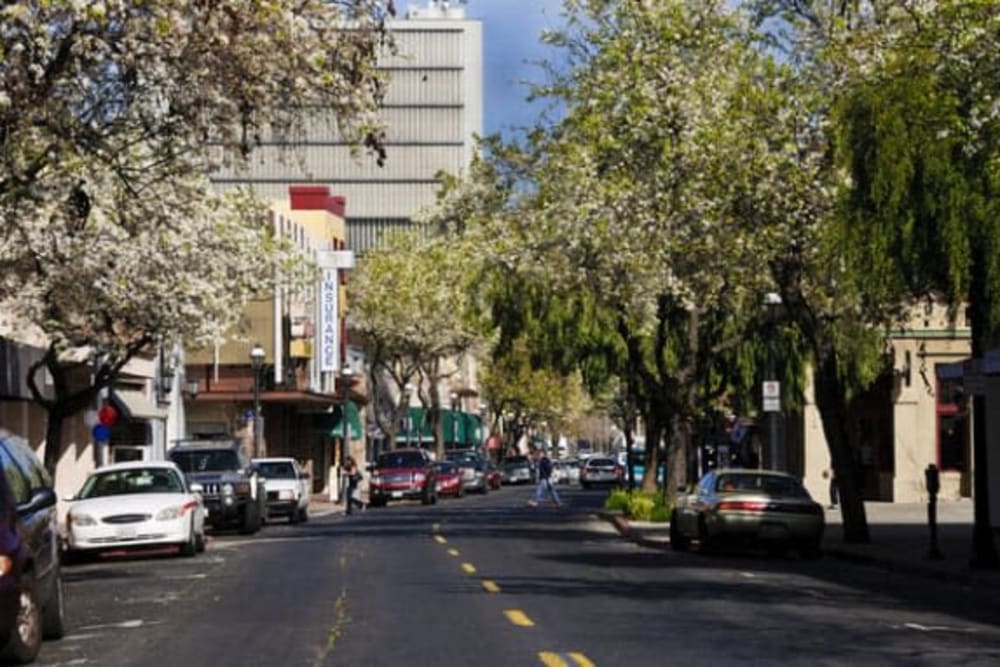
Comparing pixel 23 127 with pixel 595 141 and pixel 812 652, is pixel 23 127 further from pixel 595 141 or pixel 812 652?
pixel 595 141

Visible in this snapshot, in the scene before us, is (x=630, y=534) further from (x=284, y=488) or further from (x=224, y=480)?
(x=284, y=488)

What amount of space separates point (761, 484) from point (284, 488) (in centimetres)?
2067

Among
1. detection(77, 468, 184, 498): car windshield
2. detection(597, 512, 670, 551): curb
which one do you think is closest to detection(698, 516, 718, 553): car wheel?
detection(597, 512, 670, 551): curb

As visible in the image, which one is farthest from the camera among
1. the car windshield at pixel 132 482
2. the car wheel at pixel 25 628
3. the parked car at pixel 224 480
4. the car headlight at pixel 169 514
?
the parked car at pixel 224 480

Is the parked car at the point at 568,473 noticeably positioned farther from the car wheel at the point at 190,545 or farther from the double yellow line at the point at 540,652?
the double yellow line at the point at 540,652

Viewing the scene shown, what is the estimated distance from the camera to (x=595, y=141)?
1367 inches

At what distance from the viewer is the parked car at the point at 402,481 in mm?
64688

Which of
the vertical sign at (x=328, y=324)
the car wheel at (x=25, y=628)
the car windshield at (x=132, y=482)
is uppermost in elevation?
the vertical sign at (x=328, y=324)

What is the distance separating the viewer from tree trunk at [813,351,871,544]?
33531mm

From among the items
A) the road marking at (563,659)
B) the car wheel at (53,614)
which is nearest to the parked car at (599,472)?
the car wheel at (53,614)

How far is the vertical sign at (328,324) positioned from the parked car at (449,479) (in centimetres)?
656

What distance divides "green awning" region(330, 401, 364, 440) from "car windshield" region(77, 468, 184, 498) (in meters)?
47.8

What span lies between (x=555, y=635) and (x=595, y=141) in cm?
1926

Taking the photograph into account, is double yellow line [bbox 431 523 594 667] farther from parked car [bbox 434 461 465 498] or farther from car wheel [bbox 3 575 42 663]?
parked car [bbox 434 461 465 498]
